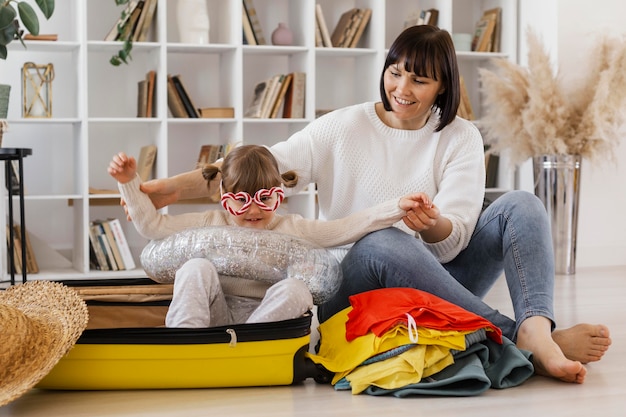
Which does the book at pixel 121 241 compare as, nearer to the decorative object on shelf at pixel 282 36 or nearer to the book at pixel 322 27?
the decorative object on shelf at pixel 282 36

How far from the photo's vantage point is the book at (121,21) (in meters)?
4.17

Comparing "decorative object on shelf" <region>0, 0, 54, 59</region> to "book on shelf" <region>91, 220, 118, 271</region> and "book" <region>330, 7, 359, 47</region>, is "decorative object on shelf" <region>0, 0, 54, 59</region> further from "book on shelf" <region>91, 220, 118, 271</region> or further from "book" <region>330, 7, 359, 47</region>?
"book" <region>330, 7, 359, 47</region>

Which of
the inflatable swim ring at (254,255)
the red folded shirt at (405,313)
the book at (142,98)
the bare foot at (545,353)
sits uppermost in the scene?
the book at (142,98)

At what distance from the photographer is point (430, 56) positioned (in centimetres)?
237

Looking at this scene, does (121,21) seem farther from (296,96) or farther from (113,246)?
(113,246)

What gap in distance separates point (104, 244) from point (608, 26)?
272 centimetres

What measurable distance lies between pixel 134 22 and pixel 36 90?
1.81 ft

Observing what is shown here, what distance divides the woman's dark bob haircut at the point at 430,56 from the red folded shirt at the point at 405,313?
0.62m

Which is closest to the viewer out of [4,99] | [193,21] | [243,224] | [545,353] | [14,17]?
[545,353]

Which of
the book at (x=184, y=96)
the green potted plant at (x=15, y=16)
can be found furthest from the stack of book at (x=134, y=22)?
the green potted plant at (x=15, y=16)

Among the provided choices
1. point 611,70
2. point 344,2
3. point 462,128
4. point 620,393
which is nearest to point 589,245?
point 611,70

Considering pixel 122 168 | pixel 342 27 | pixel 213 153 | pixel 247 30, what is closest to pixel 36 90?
pixel 213 153

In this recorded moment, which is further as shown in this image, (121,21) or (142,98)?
(142,98)

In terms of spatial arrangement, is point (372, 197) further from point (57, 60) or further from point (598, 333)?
point (57, 60)
